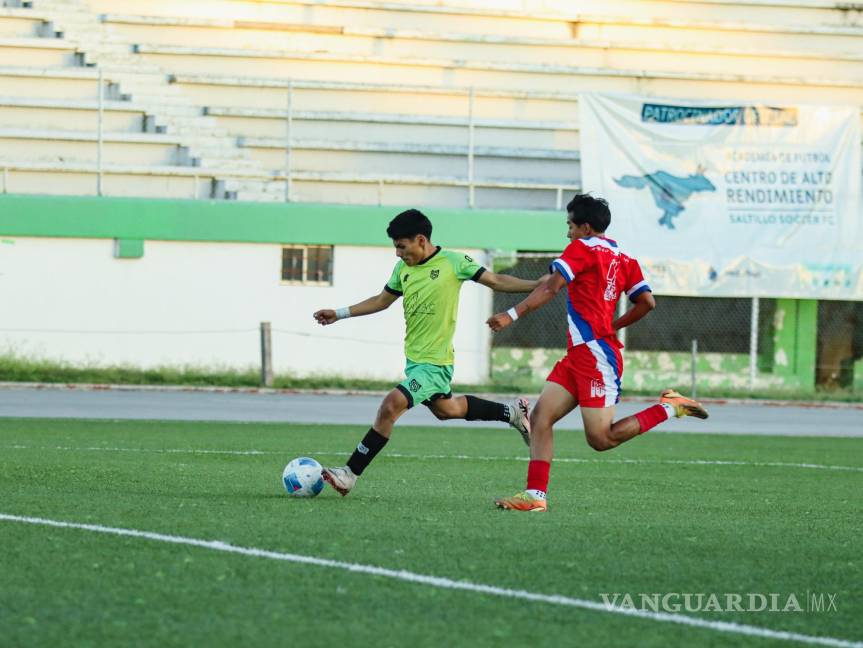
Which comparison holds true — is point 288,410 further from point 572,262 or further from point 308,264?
point 572,262

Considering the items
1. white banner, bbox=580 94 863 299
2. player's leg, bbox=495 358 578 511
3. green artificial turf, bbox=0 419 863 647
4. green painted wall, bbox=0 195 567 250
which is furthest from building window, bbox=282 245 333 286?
player's leg, bbox=495 358 578 511

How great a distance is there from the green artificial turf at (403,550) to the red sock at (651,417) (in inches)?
21.9

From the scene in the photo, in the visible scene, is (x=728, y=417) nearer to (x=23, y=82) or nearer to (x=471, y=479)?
(x=471, y=479)

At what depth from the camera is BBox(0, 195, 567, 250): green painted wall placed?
25.1m

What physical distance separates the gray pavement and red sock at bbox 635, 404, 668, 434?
32.7ft

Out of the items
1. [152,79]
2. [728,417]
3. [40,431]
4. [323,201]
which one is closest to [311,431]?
[40,431]

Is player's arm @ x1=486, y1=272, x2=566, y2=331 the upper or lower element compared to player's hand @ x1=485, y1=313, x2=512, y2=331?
upper

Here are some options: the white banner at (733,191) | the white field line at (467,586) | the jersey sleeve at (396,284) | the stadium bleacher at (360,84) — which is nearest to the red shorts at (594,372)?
the jersey sleeve at (396,284)

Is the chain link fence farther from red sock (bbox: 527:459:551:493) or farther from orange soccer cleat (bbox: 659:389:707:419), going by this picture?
A: red sock (bbox: 527:459:551:493)

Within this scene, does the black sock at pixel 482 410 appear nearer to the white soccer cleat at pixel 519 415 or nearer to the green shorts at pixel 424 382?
the white soccer cleat at pixel 519 415

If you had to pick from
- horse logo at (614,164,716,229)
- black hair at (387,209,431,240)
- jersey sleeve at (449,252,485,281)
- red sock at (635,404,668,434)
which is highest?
horse logo at (614,164,716,229)

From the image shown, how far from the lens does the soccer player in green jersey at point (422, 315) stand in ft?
32.4

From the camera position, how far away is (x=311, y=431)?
17547 mm

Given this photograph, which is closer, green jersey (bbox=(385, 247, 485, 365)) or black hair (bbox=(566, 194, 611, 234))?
black hair (bbox=(566, 194, 611, 234))
